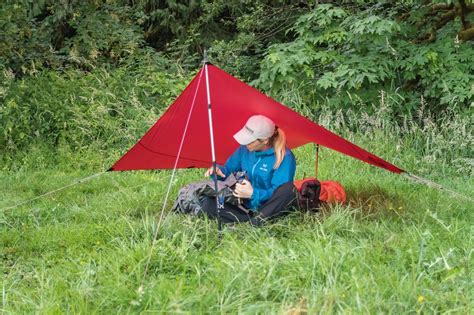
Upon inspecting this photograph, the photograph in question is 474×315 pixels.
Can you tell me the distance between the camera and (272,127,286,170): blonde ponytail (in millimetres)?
4543

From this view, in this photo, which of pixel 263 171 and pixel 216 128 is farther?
pixel 216 128

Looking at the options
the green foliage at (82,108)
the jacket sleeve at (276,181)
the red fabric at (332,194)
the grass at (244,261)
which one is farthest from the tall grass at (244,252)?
the green foliage at (82,108)

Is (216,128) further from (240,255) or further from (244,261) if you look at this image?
(244,261)

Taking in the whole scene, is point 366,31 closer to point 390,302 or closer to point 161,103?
point 161,103

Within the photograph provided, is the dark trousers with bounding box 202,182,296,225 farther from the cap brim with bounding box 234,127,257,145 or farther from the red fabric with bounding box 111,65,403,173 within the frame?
the red fabric with bounding box 111,65,403,173

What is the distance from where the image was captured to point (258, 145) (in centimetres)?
457

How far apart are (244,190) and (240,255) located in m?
0.91

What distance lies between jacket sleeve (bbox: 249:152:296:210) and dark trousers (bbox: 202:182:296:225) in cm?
6

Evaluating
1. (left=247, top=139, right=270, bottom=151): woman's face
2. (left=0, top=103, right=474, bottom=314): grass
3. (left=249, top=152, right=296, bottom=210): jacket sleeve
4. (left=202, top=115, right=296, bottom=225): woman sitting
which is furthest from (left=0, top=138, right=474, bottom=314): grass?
(left=247, top=139, right=270, bottom=151): woman's face

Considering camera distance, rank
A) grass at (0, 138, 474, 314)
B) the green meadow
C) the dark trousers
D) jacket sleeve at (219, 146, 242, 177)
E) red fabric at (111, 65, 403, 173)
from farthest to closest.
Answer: jacket sleeve at (219, 146, 242, 177)
red fabric at (111, 65, 403, 173)
the dark trousers
the green meadow
grass at (0, 138, 474, 314)

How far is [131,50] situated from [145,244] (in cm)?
644

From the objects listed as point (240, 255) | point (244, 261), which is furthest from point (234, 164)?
point (244, 261)

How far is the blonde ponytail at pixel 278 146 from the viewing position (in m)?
4.54

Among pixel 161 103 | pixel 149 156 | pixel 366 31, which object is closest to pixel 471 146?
pixel 366 31
